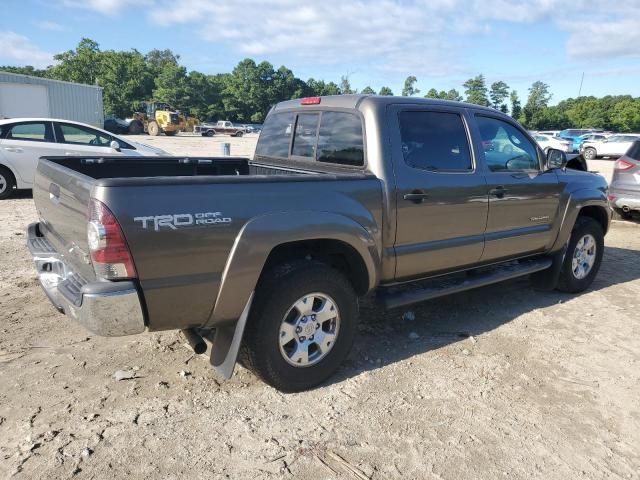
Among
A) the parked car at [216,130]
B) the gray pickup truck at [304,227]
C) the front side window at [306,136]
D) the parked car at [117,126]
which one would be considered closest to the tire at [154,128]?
the parked car at [117,126]

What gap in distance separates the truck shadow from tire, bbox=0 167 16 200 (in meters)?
7.82

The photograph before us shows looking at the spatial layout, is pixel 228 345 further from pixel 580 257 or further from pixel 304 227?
pixel 580 257

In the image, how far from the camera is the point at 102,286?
2531 mm

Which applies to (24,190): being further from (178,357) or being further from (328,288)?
(328,288)

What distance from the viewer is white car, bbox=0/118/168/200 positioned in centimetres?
918

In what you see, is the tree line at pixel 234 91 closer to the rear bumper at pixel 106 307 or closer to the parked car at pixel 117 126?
the parked car at pixel 117 126

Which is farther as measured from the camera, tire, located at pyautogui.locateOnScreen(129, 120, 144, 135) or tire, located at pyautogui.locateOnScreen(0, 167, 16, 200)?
tire, located at pyautogui.locateOnScreen(129, 120, 144, 135)

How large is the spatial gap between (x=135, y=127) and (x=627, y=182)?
41.7m

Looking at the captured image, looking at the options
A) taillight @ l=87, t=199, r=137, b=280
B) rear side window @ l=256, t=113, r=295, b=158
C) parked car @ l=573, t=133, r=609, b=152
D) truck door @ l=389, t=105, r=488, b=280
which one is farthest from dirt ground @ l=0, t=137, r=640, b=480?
parked car @ l=573, t=133, r=609, b=152

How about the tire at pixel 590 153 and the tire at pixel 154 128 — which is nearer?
the tire at pixel 590 153

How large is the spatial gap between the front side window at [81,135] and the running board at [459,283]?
805 cm

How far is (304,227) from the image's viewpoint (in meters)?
3.03

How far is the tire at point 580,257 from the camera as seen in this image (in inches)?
208

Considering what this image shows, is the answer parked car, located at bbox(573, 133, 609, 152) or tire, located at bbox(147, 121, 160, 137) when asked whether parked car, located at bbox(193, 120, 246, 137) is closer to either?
tire, located at bbox(147, 121, 160, 137)
